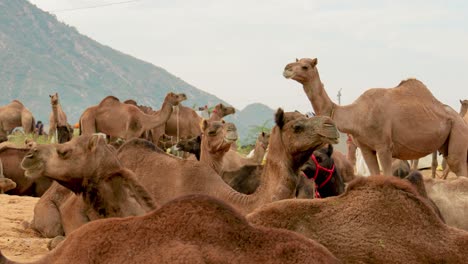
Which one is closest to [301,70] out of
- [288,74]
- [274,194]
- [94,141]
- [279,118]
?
[288,74]

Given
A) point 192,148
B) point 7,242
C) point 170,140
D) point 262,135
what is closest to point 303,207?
point 7,242

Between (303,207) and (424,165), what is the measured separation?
18.2 metres

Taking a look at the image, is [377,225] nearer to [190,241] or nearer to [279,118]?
[190,241]

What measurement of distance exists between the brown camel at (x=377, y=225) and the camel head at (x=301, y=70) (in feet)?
25.6

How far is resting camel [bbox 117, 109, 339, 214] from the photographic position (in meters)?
7.34

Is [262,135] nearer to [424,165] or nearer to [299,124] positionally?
[424,165]

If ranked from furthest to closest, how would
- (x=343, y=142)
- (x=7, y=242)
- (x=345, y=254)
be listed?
(x=343, y=142), (x=7, y=242), (x=345, y=254)

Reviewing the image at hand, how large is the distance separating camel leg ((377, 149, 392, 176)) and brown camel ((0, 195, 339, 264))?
361 inches

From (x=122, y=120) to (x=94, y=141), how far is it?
52.2ft

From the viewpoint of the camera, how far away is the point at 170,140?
24250 millimetres

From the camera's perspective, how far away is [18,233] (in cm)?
915

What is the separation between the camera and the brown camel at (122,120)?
72.5 ft

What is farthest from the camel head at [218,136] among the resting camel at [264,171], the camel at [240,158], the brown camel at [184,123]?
the brown camel at [184,123]

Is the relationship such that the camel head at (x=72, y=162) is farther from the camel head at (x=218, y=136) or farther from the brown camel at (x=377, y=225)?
the camel head at (x=218, y=136)
